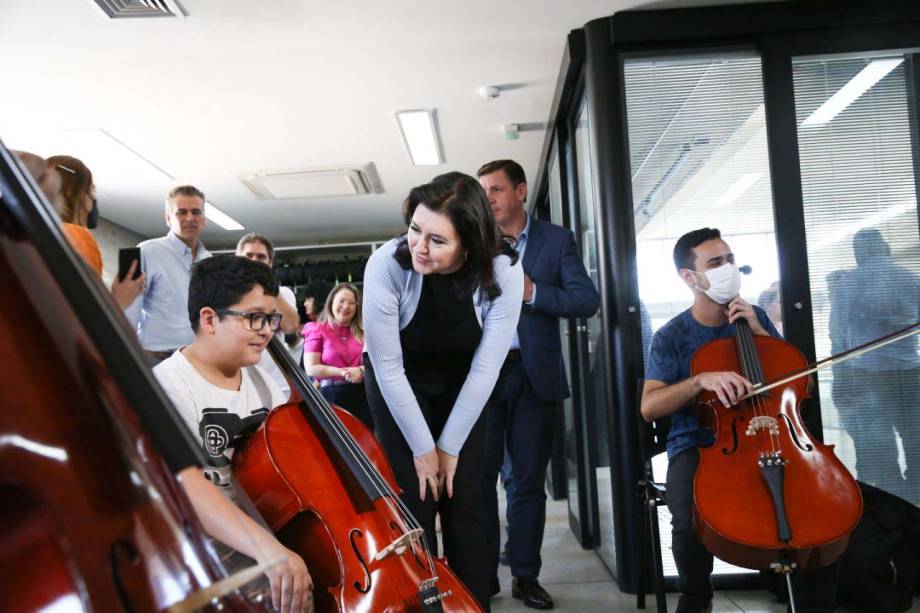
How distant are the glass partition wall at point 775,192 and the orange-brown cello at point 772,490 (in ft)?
2.65

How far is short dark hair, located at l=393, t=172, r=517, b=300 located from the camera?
1553 millimetres

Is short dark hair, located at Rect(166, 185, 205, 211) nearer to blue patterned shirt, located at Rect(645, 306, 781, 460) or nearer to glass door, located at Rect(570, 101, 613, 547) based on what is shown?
glass door, located at Rect(570, 101, 613, 547)

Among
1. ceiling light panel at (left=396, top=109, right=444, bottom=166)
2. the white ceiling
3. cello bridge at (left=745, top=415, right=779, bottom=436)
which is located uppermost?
the white ceiling

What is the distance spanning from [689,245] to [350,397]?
2.15 meters

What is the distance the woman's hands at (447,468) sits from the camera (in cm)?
163

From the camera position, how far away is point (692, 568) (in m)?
1.88

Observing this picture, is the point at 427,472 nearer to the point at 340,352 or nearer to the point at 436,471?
the point at 436,471

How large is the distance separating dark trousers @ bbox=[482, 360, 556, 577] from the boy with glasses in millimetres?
1009

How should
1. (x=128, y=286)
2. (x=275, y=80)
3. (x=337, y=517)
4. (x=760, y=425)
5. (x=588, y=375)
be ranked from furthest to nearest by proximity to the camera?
(x=275, y=80), (x=588, y=375), (x=128, y=286), (x=760, y=425), (x=337, y=517)

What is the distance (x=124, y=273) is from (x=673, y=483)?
5.02 feet

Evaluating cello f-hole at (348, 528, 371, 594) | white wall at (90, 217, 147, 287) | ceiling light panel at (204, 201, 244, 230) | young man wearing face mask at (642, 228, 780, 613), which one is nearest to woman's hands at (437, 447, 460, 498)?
cello f-hole at (348, 528, 371, 594)

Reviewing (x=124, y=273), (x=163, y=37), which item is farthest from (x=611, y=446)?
(x=163, y=37)

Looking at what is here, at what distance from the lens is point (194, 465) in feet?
0.89

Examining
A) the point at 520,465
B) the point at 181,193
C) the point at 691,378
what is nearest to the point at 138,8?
the point at 181,193
